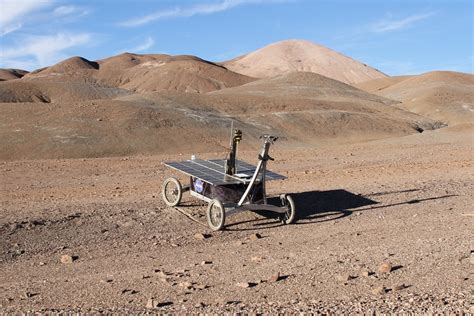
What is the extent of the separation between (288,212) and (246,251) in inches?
91.3

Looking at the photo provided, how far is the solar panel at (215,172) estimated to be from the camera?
1095cm

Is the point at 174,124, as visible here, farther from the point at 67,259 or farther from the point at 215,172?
the point at 67,259

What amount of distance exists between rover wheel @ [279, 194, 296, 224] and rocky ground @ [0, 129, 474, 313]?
0.23 meters

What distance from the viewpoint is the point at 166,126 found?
115 feet

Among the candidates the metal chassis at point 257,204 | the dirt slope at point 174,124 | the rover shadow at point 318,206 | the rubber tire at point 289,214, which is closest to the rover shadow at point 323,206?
the rover shadow at point 318,206

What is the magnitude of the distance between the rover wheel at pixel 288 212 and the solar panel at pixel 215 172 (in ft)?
2.05

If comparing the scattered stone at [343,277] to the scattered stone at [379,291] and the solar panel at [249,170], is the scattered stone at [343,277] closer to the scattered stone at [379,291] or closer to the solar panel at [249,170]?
the scattered stone at [379,291]

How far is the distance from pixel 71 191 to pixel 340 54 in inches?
7559

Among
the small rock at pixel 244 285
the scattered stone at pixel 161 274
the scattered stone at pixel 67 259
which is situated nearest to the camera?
the small rock at pixel 244 285

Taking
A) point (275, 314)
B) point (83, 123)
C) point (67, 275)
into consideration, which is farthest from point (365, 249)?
point (83, 123)

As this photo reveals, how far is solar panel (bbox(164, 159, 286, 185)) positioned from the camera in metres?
10.9

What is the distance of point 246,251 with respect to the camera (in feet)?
28.5

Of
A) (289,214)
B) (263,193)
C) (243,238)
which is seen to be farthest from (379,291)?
(263,193)

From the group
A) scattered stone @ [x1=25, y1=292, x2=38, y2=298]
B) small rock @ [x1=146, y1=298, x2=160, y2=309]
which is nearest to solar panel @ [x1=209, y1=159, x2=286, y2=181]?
small rock @ [x1=146, y1=298, x2=160, y2=309]
